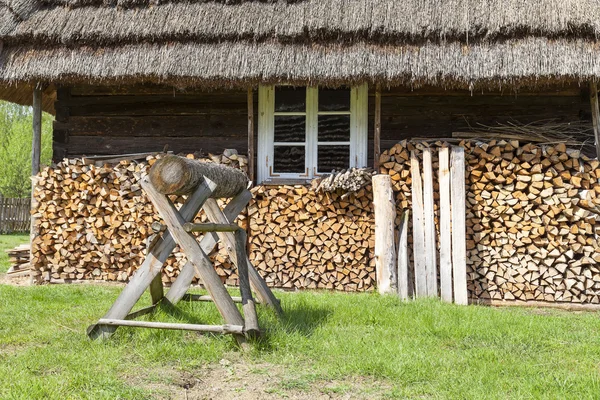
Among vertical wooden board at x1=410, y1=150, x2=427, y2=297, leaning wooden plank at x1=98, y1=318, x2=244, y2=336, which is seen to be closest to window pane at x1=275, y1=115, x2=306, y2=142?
vertical wooden board at x1=410, y1=150, x2=427, y2=297

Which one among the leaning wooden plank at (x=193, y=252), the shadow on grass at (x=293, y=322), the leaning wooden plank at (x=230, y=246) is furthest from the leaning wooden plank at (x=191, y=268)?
the shadow on grass at (x=293, y=322)

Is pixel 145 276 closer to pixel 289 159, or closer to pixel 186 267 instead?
pixel 186 267

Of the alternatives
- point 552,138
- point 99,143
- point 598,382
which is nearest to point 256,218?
point 99,143

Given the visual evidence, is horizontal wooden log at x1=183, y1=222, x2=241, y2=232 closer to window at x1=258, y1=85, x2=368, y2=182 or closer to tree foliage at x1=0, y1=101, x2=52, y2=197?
window at x1=258, y1=85, x2=368, y2=182

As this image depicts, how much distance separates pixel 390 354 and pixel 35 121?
19.9 ft

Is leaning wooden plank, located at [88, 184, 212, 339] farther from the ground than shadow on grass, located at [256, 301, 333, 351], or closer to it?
farther from the ground

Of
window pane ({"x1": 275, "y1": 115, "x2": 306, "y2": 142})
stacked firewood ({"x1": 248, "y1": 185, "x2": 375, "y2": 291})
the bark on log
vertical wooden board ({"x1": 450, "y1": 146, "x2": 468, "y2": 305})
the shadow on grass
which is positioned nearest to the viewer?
the bark on log

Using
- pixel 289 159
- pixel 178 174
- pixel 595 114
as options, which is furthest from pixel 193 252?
pixel 595 114

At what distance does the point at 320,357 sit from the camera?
371 cm

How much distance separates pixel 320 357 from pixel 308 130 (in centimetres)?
420

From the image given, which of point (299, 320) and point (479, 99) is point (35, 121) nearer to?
point (299, 320)

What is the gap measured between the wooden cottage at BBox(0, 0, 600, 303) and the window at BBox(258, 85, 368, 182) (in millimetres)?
15

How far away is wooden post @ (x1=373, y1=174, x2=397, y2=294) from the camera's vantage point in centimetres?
638

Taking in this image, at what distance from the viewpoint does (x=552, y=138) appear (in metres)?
6.81
